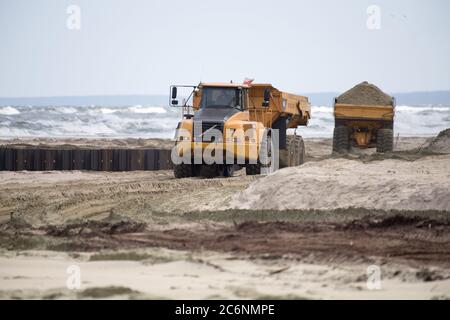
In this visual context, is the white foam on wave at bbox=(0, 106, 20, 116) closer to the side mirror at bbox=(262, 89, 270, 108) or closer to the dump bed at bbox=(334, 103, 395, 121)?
the dump bed at bbox=(334, 103, 395, 121)

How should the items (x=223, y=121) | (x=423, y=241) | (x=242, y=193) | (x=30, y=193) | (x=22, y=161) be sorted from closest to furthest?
(x=423, y=241) → (x=242, y=193) → (x=30, y=193) → (x=223, y=121) → (x=22, y=161)

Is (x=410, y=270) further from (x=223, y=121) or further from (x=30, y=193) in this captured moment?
(x=223, y=121)

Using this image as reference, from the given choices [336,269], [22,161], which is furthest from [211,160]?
[336,269]

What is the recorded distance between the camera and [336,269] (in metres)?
9.13

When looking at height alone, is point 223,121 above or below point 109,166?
above

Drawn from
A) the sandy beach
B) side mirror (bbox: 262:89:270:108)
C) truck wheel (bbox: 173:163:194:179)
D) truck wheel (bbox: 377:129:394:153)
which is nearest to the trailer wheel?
truck wheel (bbox: 377:129:394:153)

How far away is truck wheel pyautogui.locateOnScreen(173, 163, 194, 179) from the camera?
22.1 metres

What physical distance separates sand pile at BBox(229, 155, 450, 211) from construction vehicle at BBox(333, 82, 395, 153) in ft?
37.3

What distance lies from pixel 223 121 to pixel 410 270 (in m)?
12.2

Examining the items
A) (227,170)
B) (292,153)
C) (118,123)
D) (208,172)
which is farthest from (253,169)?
(118,123)

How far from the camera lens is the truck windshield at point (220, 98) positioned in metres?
21.7

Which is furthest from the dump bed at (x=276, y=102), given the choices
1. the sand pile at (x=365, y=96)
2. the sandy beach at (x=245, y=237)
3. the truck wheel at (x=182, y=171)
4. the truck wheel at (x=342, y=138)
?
the sandy beach at (x=245, y=237)
